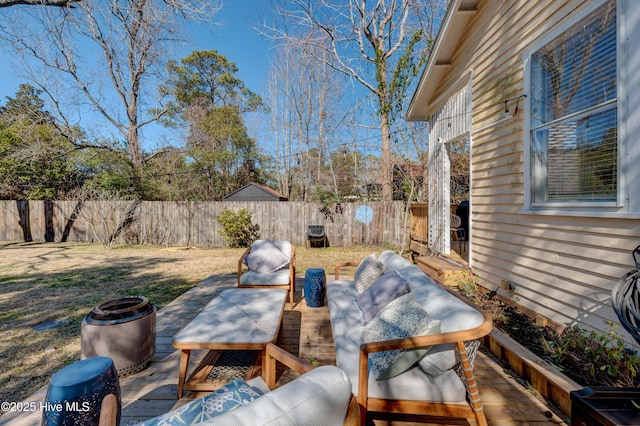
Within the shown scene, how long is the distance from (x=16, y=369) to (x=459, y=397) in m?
3.72

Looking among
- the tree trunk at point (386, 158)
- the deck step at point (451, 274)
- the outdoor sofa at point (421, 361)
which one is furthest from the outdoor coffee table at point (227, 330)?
the tree trunk at point (386, 158)

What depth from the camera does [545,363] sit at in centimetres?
224

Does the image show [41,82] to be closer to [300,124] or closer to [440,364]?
[300,124]

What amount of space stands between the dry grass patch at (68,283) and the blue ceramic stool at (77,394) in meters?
1.26

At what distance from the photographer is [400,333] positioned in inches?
71.9

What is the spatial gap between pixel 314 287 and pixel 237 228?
6446 mm

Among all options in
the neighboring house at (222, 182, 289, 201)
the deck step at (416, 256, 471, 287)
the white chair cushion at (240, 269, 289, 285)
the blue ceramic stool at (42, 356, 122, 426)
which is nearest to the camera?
the blue ceramic stool at (42, 356, 122, 426)

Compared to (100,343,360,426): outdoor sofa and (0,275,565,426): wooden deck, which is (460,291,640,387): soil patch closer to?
(0,275,565,426): wooden deck

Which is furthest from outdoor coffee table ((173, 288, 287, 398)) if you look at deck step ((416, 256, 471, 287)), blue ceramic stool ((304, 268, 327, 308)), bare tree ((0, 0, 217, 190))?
bare tree ((0, 0, 217, 190))

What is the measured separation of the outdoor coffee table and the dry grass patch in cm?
132

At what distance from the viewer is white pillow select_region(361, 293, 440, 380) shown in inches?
68.6

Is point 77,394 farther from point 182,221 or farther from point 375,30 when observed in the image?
point 375,30

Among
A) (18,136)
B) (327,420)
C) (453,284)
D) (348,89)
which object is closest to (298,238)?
(453,284)

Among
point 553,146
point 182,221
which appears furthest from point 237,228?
point 553,146
